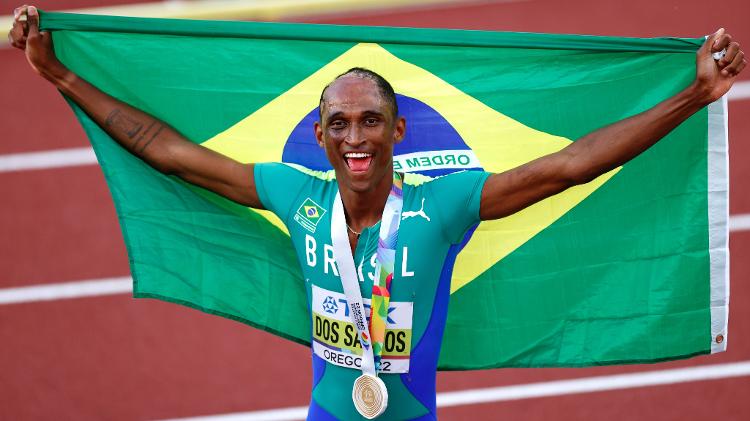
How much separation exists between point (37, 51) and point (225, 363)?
3538mm

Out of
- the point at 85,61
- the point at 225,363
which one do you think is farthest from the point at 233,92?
the point at 225,363

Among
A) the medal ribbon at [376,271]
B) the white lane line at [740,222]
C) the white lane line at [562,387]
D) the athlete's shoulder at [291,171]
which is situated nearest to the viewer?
the medal ribbon at [376,271]

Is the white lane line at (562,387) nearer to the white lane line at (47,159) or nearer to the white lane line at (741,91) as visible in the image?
the white lane line at (741,91)

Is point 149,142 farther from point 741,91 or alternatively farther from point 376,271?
point 741,91

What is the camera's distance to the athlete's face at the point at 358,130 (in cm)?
411

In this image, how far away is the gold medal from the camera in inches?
167

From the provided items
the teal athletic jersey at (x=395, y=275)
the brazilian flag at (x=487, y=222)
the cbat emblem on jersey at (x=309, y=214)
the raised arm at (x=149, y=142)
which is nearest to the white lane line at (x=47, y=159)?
the brazilian flag at (x=487, y=222)

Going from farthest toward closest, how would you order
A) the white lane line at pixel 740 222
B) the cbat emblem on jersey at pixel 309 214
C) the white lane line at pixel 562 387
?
1. the white lane line at pixel 740 222
2. the white lane line at pixel 562 387
3. the cbat emblem on jersey at pixel 309 214

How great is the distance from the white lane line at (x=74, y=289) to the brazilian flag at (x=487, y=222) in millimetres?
3270

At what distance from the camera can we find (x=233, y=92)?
194 inches

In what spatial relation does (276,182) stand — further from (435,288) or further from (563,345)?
(563,345)

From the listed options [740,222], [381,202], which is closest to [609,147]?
[381,202]

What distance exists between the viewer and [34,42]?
444 cm

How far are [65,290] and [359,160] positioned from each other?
4.40m
